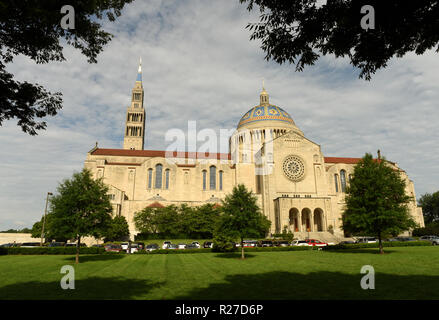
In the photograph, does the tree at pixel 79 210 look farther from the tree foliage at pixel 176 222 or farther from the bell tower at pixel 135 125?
the bell tower at pixel 135 125

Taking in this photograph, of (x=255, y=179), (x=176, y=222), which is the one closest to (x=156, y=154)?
(x=176, y=222)

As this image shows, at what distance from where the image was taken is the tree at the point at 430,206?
86.7 m

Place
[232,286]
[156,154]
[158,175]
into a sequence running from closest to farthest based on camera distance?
[232,286], [158,175], [156,154]

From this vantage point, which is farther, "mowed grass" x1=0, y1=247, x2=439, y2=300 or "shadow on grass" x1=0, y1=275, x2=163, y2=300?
"shadow on grass" x1=0, y1=275, x2=163, y2=300

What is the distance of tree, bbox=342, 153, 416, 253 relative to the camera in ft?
84.8

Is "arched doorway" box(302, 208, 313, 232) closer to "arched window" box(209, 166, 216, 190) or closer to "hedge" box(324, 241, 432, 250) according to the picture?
"arched window" box(209, 166, 216, 190)

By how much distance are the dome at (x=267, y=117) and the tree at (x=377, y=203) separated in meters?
48.6

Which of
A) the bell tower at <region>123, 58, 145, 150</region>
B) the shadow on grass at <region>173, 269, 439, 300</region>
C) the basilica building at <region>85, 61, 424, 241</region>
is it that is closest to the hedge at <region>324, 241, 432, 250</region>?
the basilica building at <region>85, 61, 424, 241</region>

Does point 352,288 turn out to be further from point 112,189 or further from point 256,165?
point 256,165

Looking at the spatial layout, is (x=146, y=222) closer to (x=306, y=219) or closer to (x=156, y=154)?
(x=156, y=154)

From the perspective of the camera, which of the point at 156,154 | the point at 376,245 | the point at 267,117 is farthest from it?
the point at 267,117

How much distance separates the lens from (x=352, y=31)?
8.12 m

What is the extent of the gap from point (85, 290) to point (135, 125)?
8763 cm

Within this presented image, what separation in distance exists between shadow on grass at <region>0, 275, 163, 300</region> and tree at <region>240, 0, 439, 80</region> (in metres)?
10.1
